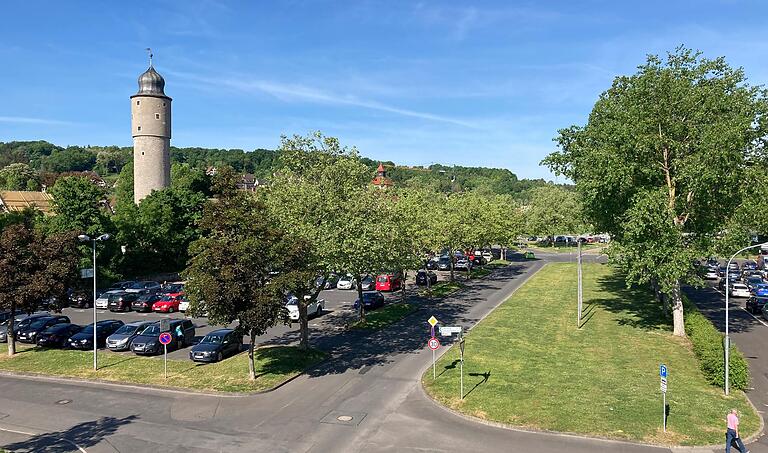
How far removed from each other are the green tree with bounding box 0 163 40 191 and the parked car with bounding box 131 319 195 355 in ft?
398

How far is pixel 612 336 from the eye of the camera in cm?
3231

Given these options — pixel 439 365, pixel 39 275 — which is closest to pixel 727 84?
pixel 439 365

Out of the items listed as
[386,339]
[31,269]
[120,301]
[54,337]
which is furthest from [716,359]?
[120,301]

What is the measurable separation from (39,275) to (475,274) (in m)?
44.5

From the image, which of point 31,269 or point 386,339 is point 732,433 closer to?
point 386,339

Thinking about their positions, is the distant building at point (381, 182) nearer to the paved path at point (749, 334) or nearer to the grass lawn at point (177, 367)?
the grass lawn at point (177, 367)

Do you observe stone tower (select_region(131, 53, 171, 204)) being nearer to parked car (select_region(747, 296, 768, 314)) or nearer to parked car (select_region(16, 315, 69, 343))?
parked car (select_region(16, 315, 69, 343))

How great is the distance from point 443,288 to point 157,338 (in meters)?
28.2

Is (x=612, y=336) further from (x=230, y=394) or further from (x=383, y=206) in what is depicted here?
(x=230, y=394)

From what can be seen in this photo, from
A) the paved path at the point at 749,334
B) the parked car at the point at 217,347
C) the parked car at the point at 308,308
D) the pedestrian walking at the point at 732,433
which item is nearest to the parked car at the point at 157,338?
the parked car at the point at 217,347

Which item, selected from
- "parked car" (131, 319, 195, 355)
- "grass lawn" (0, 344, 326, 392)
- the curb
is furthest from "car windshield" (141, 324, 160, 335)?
the curb

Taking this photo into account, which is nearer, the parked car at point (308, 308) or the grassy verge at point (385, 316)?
the grassy verge at point (385, 316)

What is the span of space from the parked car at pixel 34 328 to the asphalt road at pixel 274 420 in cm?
737

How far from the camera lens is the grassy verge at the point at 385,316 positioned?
34.8 meters
